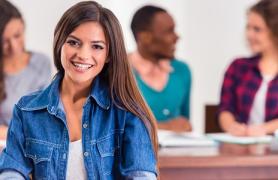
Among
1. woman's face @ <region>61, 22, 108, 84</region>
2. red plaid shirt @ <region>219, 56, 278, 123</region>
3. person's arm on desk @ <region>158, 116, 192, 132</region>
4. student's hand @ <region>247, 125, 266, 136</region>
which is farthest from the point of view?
red plaid shirt @ <region>219, 56, 278, 123</region>

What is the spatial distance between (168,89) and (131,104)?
4.25 feet

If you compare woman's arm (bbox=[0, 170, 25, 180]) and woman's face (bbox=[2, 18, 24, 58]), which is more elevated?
woman's face (bbox=[2, 18, 24, 58])

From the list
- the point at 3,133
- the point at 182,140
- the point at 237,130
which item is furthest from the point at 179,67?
the point at 3,133

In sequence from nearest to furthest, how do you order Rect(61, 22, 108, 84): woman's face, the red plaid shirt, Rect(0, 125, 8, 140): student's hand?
Rect(61, 22, 108, 84): woman's face, Rect(0, 125, 8, 140): student's hand, the red plaid shirt

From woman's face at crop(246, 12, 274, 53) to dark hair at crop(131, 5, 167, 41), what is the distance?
1.29 feet

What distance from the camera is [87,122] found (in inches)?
43.4

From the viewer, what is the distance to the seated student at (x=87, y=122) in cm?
106

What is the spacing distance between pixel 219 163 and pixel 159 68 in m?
0.77

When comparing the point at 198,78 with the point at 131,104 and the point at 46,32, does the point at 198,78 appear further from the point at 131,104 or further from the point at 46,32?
the point at 131,104

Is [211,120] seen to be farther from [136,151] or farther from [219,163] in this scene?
[136,151]

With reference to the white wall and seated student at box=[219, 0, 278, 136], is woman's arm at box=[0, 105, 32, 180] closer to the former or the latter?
seated student at box=[219, 0, 278, 136]

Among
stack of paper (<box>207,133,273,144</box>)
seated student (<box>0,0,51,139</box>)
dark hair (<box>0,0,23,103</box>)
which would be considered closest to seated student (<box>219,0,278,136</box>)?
stack of paper (<box>207,133,273,144</box>)

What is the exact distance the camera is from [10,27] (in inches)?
82.0

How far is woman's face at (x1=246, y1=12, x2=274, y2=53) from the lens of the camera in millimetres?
2389
